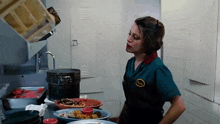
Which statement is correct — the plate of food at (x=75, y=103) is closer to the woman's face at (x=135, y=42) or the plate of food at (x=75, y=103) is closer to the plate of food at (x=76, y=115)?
the plate of food at (x=76, y=115)

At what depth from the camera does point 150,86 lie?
1.61 metres

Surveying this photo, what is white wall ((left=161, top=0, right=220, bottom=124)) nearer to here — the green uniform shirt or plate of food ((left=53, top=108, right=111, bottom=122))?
the green uniform shirt

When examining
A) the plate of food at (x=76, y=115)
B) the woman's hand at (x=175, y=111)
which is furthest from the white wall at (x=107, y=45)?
the woman's hand at (x=175, y=111)

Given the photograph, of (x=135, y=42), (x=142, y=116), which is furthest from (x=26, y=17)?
(x=142, y=116)

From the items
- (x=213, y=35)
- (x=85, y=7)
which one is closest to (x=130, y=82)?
(x=213, y=35)

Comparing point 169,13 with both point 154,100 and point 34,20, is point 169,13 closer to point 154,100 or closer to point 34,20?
point 154,100

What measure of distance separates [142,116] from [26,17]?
101cm

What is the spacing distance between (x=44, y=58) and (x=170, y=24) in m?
1.76

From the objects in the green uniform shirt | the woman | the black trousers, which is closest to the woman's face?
the woman

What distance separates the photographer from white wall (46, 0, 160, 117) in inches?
152

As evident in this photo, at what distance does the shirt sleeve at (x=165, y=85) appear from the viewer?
4.92ft

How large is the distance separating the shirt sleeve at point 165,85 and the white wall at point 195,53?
3.31 feet

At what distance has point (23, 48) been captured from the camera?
902 millimetres

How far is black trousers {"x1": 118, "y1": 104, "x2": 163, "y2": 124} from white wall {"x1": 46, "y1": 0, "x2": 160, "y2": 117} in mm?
2326
